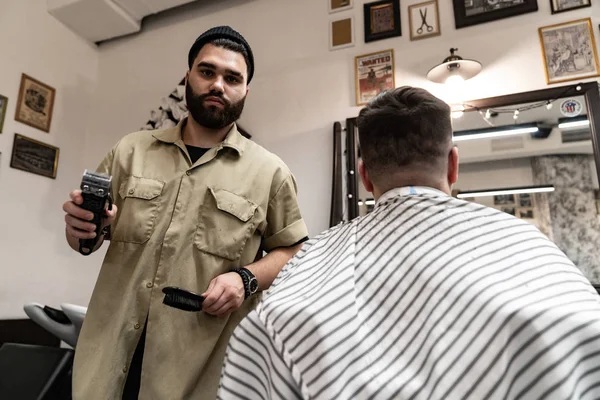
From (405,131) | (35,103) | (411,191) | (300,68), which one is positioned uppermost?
(300,68)

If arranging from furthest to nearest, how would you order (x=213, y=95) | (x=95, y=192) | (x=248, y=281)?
(x=213, y=95)
(x=248, y=281)
(x=95, y=192)

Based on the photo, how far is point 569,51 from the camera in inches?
76.9

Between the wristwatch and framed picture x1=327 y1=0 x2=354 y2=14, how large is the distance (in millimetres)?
2033

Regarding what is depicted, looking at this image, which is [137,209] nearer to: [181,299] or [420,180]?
[181,299]

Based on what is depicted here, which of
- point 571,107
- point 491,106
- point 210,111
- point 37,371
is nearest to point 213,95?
point 210,111

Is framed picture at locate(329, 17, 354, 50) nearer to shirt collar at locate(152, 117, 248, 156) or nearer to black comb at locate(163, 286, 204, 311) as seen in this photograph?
shirt collar at locate(152, 117, 248, 156)

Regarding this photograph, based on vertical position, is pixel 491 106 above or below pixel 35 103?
below

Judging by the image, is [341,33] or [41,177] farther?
[41,177]

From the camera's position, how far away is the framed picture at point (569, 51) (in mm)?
1924


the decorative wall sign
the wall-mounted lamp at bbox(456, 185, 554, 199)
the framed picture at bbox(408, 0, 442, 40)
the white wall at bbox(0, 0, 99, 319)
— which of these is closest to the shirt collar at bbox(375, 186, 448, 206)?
the wall-mounted lamp at bbox(456, 185, 554, 199)

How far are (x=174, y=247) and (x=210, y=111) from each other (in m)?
0.43

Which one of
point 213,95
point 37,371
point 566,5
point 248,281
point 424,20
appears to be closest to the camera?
point 248,281

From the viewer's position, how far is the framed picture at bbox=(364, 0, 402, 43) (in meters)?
2.33

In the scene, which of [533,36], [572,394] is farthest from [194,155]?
[533,36]
